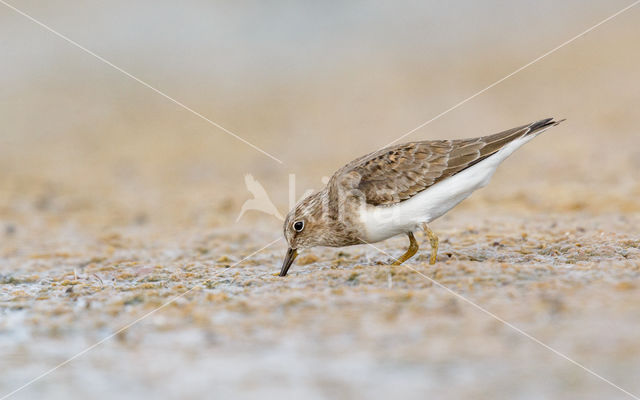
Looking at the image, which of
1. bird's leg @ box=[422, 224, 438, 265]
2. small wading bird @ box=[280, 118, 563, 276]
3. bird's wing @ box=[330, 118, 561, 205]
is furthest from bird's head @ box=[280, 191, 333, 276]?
bird's leg @ box=[422, 224, 438, 265]

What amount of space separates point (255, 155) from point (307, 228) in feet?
25.9

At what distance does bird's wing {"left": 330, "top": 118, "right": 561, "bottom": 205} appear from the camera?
6.46 metres

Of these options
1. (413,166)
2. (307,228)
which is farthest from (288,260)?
(413,166)

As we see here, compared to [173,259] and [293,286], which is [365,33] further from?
[293,286]

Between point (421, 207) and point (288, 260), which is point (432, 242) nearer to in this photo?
point (421, 207)

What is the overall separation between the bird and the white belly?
3644mm

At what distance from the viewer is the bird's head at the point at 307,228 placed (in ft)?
22.2

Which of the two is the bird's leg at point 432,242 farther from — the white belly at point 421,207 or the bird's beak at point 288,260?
the bird's beak at point 288,260

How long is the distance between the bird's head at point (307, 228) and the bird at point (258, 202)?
301 centimetres

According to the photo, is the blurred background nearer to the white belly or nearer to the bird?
the bird

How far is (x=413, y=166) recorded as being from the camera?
6613 millimetres

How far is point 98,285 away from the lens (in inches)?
258

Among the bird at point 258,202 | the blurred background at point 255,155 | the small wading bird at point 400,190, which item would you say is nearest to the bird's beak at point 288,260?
the small wading bird at point 400,190

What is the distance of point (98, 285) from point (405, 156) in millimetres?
2847
